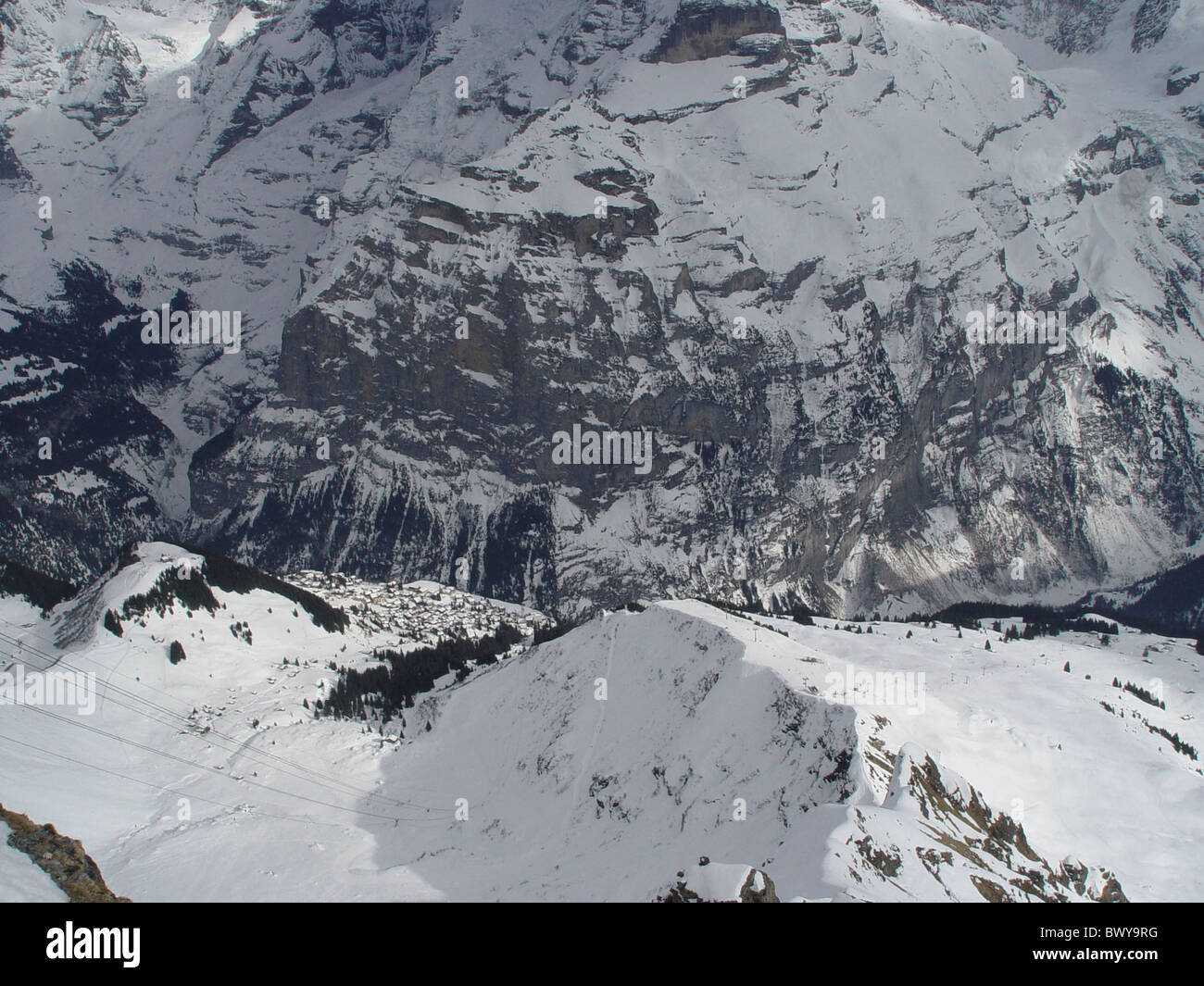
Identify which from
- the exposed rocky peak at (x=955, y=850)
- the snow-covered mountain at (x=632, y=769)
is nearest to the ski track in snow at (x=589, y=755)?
the snow-covered mountain at (x=632, y=769)

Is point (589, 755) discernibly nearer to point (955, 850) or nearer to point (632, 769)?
point (632, 769)

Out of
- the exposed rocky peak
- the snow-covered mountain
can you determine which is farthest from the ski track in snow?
the exposed rocky peak

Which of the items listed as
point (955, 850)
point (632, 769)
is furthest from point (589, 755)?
point (955, 850)

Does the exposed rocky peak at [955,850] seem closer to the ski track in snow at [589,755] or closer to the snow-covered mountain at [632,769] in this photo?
the snow-covered mountain at [632,769]

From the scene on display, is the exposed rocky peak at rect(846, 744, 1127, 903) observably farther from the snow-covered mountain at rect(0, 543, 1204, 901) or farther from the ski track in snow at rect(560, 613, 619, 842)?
the ski track in snow at rect(560, 613, 619, 842)

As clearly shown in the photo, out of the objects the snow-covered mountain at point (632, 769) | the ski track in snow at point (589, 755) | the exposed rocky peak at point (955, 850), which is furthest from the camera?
the ski track in snow at point (589, 755)

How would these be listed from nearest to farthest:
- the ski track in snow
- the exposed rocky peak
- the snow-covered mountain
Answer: the exposed rocky peak < the snow-covered mountain < the ski track in snow

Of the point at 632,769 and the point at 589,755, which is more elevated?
the point at 632,769
